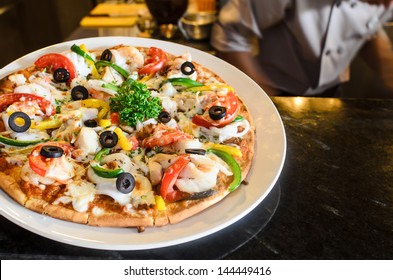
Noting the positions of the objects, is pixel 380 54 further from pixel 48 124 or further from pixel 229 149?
pixel 48 124

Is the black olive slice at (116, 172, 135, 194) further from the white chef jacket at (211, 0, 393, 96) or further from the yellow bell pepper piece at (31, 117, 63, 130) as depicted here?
the white chef jacket at (211, 0, 393, 96)

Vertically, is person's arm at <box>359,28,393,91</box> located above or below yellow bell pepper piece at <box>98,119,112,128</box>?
below

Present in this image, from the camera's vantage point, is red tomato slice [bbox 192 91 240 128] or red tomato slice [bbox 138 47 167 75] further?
red tomato slice [bbox 138 47 167 75]

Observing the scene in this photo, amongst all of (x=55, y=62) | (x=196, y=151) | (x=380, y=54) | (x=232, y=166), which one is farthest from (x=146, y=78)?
(x=380, y=54)

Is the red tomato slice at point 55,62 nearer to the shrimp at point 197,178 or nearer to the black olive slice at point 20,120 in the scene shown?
the black olive slice at point 20,120

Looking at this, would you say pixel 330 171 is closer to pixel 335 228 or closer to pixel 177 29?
pixel 335 228

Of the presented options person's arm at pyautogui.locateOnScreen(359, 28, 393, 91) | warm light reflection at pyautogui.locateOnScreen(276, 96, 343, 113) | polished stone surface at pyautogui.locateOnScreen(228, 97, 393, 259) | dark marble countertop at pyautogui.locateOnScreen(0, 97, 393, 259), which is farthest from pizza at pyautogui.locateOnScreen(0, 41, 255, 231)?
person's arm at pyautogui.locateOnScreen(359, 28, 393, 91)
